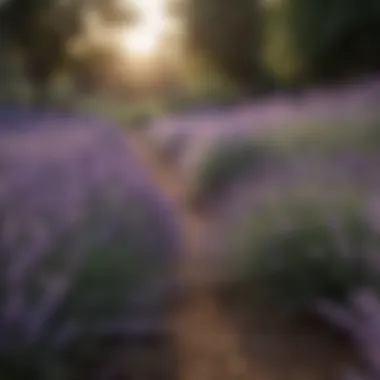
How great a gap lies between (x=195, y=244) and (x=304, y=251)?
0.60 ft

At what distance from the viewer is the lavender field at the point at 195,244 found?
1618 millimetres

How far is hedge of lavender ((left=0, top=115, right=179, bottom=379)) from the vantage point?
5.32 feet

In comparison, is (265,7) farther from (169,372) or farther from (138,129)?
(169,372)

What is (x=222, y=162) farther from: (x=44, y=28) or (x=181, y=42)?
(x=44, y=28)

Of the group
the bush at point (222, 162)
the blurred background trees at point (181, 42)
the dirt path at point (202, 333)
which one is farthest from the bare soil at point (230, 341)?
the blurred background trees at point (181, 42)

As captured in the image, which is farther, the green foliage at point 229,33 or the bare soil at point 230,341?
the green foliage at point 229,33

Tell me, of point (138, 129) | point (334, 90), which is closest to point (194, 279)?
point (138, 129)

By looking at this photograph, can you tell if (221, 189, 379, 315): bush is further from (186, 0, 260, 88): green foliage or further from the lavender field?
(186, 0, 260, 88): green foliage

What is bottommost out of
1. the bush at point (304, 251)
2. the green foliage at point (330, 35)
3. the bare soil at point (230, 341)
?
the bare soil at point (230, 341)

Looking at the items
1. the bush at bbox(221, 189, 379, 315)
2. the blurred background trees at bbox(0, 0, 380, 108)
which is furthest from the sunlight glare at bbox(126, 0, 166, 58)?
the bush at bbox(221, 189, 379, 315)

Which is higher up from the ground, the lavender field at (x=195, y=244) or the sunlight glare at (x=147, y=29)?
the sunlight glare at (x=147, y=29)

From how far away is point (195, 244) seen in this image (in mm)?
1663

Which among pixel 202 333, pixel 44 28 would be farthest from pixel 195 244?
pixel 44 28

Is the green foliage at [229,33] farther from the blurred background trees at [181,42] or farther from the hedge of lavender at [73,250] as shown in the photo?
the hedge of lavender at [73,250]
